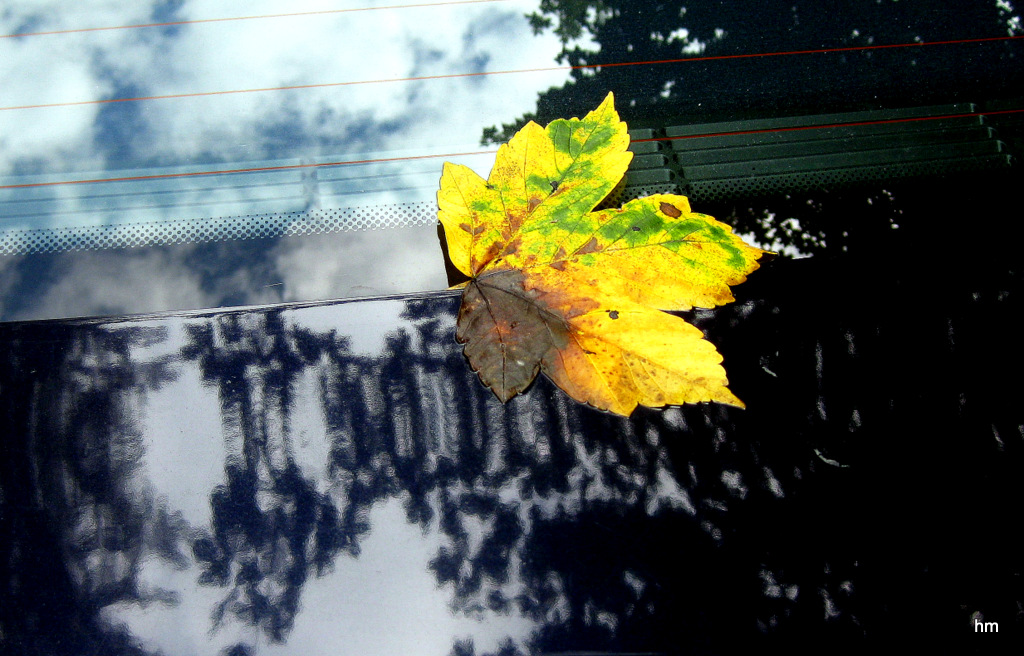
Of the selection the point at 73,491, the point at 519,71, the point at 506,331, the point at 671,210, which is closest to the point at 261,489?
the point at 73,491

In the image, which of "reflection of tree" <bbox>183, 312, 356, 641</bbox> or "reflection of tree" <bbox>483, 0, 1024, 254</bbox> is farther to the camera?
"reflection of tree" <bbox>483, 0, 1024, 254</bbox>

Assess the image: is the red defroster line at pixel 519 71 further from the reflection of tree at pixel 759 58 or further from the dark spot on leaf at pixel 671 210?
the dark spot on leaf at pixel 671 210

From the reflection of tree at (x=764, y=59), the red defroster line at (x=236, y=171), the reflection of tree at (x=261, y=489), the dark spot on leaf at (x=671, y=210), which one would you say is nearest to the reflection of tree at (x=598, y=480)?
the reflection of tree at (x=261, y=489)

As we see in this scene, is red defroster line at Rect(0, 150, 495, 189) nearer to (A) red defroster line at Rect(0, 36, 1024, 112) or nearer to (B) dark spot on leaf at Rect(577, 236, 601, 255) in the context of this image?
(A) red defroster line at Rect(0, 36, 1024, 112)

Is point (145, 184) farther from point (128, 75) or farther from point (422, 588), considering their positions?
point (422, 588)

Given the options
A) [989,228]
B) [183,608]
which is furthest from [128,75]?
[989,228]

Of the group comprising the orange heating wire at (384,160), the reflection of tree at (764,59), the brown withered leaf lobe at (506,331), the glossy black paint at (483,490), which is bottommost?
the glossy black paint at (483,490)

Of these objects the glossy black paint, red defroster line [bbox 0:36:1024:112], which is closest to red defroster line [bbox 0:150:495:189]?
red defroster line [bbox 0:36:1024:112]
